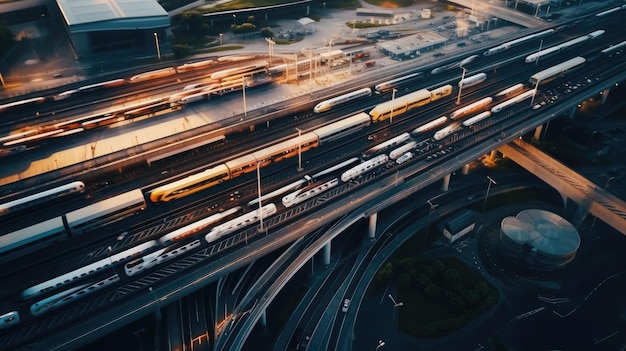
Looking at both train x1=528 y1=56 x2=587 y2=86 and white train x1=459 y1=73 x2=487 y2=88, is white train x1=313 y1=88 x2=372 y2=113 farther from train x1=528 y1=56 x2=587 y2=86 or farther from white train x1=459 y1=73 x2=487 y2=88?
train x1=528 y1=56 x2=587 y2=86

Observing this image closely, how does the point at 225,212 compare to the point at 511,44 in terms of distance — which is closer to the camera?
the point at 225,212

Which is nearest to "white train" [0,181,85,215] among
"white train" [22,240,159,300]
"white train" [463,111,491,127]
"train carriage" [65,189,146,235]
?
"train carriage" [65,189,146,235]

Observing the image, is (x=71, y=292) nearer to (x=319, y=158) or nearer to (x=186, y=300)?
(x=186, y=300)

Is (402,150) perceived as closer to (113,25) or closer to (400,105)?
(400,105)

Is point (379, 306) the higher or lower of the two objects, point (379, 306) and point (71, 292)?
the lower

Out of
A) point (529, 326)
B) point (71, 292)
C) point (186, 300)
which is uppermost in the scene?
point (71, 292)

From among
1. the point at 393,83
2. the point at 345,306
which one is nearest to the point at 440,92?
the point at 393,83

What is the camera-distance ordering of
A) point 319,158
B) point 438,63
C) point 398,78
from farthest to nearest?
1. point 438,63
2. point 398,78
3. point 319,158

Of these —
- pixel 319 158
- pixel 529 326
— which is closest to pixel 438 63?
pixel 319 158
